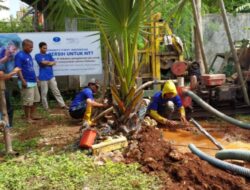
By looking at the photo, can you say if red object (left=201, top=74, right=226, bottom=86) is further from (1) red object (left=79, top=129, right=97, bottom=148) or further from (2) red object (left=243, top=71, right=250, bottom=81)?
(1) red object (left=79, top=129, right=97, bottom=148)

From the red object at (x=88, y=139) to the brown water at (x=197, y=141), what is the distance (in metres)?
1.32

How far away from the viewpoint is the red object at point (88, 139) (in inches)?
228

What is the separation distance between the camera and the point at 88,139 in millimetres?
5812

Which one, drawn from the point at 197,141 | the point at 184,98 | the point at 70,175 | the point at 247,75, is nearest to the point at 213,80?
the point at 184,98

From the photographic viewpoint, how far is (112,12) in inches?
221

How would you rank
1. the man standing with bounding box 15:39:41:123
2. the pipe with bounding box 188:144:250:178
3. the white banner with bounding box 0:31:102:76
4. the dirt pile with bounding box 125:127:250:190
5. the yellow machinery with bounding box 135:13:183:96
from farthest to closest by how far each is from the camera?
the white banner with bounding box 0:31:102:76, the yellow machinery with bounding box 135:13:183:96, the man standing with bounding box 15:39:41:123, the pipe with bounding box 188:144:250:178, the dirt pile with bounding box 125:127:250:190

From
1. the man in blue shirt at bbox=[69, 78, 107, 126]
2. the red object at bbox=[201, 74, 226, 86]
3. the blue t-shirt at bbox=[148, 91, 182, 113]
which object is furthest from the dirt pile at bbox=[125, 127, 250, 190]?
the red object at bbox=[201, 74, 226, 86]

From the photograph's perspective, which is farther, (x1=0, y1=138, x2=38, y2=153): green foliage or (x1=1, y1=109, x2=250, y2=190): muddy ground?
(x1=0, y1=138, x2=38, y2=153): green foliage

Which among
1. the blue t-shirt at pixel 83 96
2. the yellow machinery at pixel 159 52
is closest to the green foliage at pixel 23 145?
the blue t-shirt at pixel 83 96

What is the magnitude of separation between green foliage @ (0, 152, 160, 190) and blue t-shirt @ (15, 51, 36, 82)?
3474 millimetres

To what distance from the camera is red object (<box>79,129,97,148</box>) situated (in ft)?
19.0

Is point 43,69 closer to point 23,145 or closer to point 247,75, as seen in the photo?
point 23,145

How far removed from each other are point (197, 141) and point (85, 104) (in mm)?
2610

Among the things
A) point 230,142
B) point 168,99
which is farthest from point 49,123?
point 230,142
